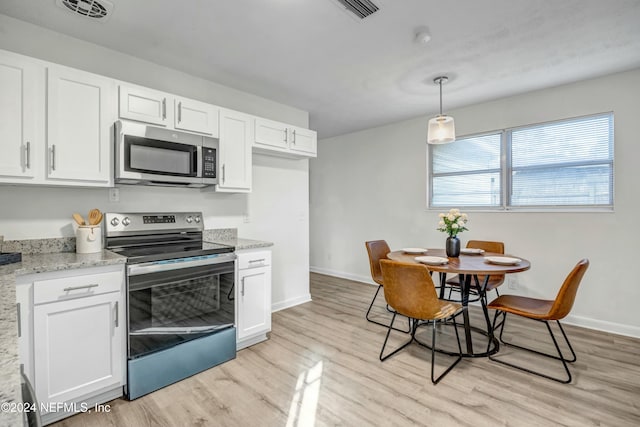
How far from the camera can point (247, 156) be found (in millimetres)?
3072

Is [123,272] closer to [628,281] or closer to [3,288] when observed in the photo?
[3,288]

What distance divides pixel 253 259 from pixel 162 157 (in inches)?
43.7

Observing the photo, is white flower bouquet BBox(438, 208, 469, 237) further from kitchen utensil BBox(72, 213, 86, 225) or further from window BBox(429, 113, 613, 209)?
kitchen utensil BBox(72, 213, 86, 225)

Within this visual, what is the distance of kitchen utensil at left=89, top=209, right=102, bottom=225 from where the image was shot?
2.25m

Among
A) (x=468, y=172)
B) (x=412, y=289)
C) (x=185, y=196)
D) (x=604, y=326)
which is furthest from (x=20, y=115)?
(x=604, y=326)

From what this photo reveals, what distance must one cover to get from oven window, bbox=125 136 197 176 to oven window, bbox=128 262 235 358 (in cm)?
82

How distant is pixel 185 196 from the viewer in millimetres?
2938

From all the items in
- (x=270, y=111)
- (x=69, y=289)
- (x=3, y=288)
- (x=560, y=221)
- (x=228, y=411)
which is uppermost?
(x=270, y=111)

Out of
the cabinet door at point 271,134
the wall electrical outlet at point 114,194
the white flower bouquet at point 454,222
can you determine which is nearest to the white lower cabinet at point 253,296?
the wall electrical outlet at point 114,194

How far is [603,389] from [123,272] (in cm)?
331

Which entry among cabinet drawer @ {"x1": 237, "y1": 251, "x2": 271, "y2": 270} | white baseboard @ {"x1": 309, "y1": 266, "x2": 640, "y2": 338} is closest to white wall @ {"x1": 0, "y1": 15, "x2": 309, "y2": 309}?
cabinet drawer @ {"x1": 237, "y1": 251, "x2": 271, "y2": 270}

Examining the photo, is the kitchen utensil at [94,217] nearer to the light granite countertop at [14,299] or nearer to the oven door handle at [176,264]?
the light granite countertop at [14,299]

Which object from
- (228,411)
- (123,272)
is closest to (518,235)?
(228,411)

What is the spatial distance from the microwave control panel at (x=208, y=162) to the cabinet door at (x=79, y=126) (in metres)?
0.68
